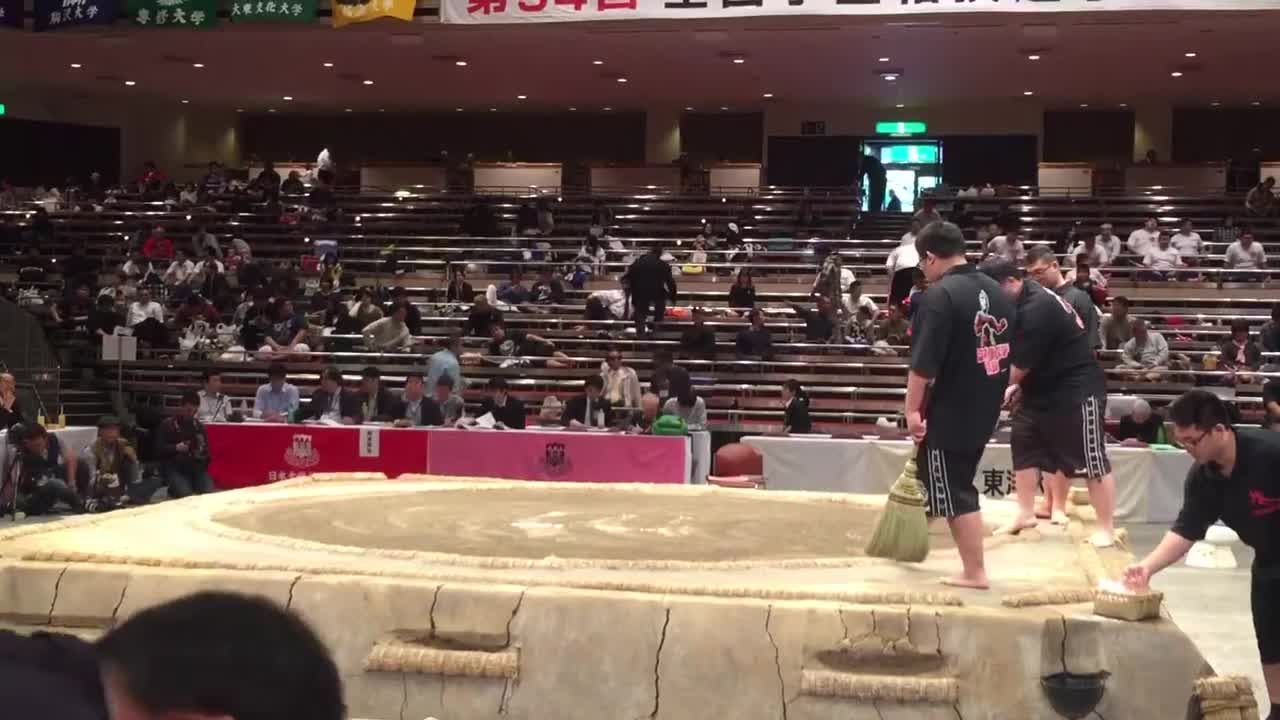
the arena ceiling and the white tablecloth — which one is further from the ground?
the arena ceiling

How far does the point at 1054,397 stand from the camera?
430 cm

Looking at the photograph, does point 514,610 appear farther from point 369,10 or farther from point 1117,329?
point 369,10

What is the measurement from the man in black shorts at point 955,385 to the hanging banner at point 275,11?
28.9 feet

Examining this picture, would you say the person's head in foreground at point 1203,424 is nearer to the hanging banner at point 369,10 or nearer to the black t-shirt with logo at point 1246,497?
the black t-shirt with logo at point 1246,497

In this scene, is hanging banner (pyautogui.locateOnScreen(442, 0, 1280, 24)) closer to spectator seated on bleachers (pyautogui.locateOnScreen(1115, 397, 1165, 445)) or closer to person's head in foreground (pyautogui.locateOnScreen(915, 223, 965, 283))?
spectator seated on bleachers (pyautogui.locateOnScreen(1115, 397, 1165, 445))

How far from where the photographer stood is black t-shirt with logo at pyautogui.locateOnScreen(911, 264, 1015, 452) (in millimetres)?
3473

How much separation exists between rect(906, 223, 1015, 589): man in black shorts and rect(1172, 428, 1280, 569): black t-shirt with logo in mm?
559

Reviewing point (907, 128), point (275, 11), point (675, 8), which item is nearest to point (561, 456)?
point (675, 8)

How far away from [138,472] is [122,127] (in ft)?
40.8

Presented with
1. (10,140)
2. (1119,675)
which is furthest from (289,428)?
(10,140)

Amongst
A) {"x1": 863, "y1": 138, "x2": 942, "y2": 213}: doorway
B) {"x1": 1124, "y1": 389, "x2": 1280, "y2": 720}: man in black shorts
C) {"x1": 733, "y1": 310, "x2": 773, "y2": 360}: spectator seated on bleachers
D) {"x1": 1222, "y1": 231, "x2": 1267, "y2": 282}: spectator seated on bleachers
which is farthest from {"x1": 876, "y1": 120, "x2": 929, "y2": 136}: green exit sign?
{"x1": 1124, "y1": 389, "x2": 1280, "y2": 720}: man in black shorts

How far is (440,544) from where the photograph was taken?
12.7ft

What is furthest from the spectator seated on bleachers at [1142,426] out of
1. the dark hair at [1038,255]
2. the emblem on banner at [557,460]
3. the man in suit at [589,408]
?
the dark hair at [1038,255]

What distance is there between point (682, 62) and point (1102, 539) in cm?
1077
